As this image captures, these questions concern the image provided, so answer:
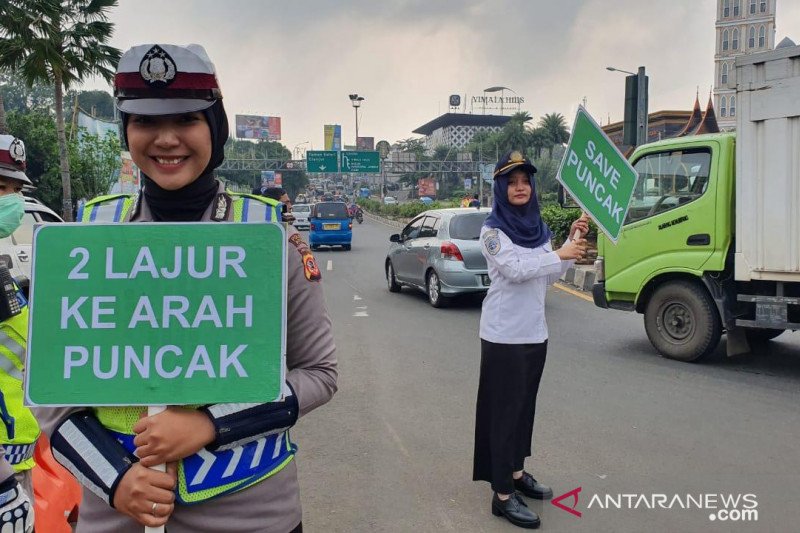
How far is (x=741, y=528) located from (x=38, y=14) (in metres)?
16.5

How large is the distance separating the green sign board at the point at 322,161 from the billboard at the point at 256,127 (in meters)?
51.4

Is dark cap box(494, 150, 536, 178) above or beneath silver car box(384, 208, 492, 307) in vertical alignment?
above

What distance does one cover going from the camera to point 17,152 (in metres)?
2.57

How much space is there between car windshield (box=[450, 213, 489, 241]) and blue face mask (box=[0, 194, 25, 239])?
8531 mm

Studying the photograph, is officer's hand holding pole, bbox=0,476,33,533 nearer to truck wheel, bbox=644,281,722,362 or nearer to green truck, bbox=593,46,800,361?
green truck, bbox=593,46,800,361

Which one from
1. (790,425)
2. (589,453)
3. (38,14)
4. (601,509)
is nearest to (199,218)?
(601,509)

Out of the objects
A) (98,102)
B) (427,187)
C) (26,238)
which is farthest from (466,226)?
(98,102)

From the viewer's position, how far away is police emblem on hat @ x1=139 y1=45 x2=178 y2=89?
60.3 inches

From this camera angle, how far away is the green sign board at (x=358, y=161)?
50875mm

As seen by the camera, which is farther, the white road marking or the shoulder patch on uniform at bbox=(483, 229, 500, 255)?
the white road marking

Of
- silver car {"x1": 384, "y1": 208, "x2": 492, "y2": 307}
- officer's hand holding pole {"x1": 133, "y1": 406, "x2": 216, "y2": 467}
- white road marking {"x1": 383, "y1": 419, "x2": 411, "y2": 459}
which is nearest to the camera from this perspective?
officer's hand holding pole {"x1": 133, "y1": 406, "x2": 216, "y2": 467}

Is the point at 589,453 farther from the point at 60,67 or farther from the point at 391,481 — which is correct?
the point at 60,67

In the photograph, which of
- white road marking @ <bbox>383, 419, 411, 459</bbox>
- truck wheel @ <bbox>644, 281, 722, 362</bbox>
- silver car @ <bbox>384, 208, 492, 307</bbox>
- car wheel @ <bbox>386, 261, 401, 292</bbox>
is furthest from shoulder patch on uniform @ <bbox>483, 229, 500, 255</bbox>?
car wheel @ <bbox>386, 261, 401, 292</bbox>

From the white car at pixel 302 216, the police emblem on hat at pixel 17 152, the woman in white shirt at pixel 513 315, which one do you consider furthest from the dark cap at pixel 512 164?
the white car at pixel 302 216
